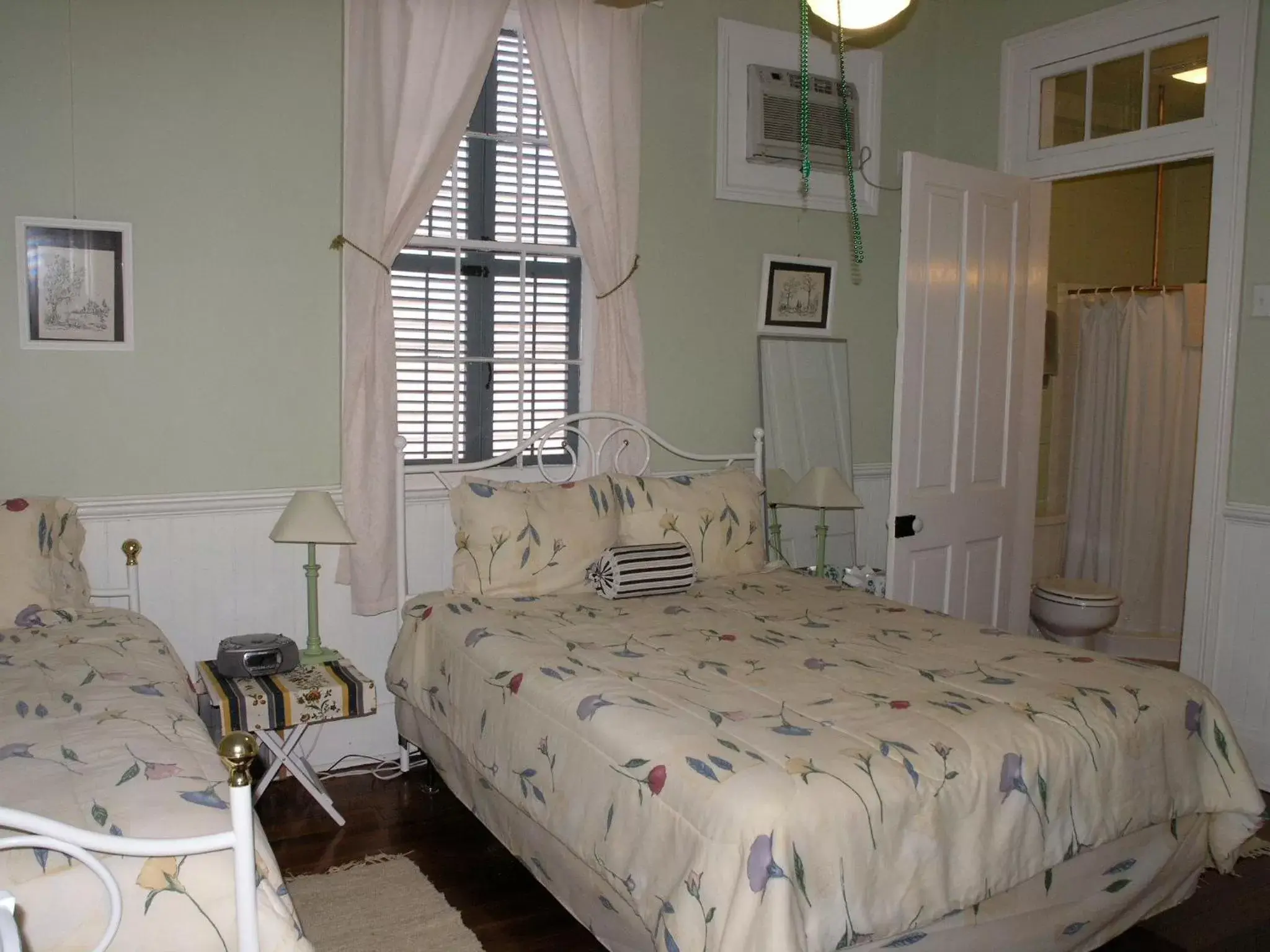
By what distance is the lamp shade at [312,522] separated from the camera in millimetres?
3074

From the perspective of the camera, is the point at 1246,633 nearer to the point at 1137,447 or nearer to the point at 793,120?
the point at 1137,447

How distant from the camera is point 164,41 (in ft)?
10.2

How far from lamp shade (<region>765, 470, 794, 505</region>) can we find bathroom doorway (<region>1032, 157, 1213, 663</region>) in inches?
71.3

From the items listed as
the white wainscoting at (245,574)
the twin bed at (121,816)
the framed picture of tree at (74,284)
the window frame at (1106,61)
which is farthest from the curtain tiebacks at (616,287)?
the twin bed at (121,816)

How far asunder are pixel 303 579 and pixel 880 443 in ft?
8.55

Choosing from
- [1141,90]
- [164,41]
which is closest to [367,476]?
[164,41]

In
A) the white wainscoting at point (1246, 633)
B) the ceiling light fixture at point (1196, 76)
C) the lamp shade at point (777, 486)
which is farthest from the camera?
the lamp shade at point (777, 486)

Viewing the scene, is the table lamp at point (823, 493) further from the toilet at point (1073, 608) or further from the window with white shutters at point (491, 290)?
the toilet at point (1073, 608)

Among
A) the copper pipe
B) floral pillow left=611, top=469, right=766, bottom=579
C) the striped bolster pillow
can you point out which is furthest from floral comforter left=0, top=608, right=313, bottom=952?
the copper pipe

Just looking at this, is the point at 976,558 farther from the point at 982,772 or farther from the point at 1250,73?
the point at 982,772

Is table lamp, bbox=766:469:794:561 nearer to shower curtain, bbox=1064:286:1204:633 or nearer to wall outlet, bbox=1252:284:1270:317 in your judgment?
wall outlet, bbox=1252:284:1270:317

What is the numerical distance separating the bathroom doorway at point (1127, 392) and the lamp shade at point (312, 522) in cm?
365

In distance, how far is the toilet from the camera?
4.70 m

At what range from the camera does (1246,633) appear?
3703 millimetres
